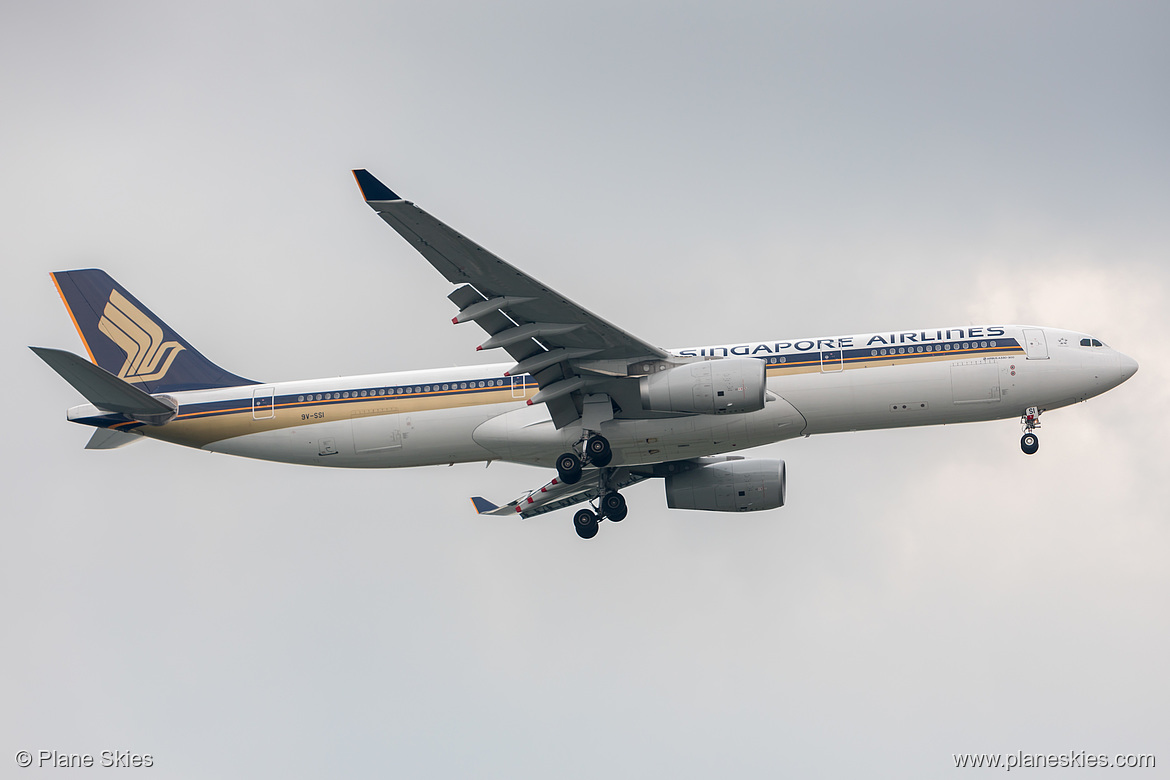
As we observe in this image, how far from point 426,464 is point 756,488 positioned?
12.3m

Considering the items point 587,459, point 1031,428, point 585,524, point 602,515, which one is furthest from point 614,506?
point 1031,428

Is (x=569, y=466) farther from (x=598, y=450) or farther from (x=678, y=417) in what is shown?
Answer: (x=678, y=417)

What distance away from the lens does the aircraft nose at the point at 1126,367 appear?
37062 millimetres

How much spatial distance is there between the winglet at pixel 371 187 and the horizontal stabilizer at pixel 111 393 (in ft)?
39.1

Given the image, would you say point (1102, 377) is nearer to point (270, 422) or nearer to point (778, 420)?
point (778, 420)

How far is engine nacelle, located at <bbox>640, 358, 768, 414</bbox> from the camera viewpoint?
34312 mm

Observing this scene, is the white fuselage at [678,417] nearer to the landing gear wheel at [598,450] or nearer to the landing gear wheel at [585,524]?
the landing gear wheel at [598,450]

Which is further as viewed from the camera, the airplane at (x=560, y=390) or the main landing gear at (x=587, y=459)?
the main landing gear at (x=587, y=459)

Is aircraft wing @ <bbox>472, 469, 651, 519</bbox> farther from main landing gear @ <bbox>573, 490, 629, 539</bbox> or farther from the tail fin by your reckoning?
the tail fin

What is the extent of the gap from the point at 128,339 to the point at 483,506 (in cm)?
1502

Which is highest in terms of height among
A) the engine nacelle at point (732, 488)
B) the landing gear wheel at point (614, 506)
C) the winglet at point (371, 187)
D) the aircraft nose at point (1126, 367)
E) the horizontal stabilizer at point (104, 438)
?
the winglet at point (371, 187)

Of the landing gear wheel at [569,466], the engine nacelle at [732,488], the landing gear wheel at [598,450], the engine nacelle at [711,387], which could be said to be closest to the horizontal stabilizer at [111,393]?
the landing gear wheel at [569,466]

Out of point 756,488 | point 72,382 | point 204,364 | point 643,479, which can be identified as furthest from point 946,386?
point 72,382

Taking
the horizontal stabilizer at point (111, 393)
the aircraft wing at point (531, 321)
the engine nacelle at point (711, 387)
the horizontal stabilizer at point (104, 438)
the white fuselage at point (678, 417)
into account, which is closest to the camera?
the aircraft wing at point (531, 321)
